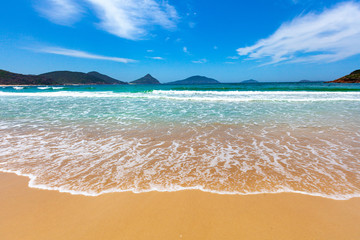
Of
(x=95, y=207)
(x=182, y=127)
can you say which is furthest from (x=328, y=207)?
(x=182, y=127)

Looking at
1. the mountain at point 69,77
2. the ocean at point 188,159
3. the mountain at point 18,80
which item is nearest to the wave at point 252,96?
the ocean at point 188,159

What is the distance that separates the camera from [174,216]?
224 centimetres

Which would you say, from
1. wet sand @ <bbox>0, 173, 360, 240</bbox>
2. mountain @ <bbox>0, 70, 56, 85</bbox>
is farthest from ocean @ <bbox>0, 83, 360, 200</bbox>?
mountain @ <bbox>0, 70, 56, 85</bbox>

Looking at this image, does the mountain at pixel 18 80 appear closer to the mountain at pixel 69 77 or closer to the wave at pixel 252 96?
the mountain at pixel 69 77

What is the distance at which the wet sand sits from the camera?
1.97 m

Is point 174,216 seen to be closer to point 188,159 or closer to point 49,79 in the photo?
point 188,159

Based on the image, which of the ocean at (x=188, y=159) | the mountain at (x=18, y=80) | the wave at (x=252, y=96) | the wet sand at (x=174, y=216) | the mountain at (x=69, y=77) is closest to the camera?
the wet sand at (x=174, y=216)

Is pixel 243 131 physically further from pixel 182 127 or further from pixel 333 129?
pixel 333 129

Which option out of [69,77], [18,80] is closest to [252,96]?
[18,80]

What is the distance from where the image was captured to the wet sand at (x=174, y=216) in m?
1.97

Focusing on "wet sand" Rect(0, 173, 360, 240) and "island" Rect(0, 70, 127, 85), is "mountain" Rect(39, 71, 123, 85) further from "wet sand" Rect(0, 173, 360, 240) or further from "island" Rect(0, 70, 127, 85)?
"wet sand" Rect(0, 173, 360, 240)

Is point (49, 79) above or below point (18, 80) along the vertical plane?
above

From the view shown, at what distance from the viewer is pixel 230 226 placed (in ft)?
6.75

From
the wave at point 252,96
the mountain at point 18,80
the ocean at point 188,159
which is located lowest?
the wave at point 252,96
